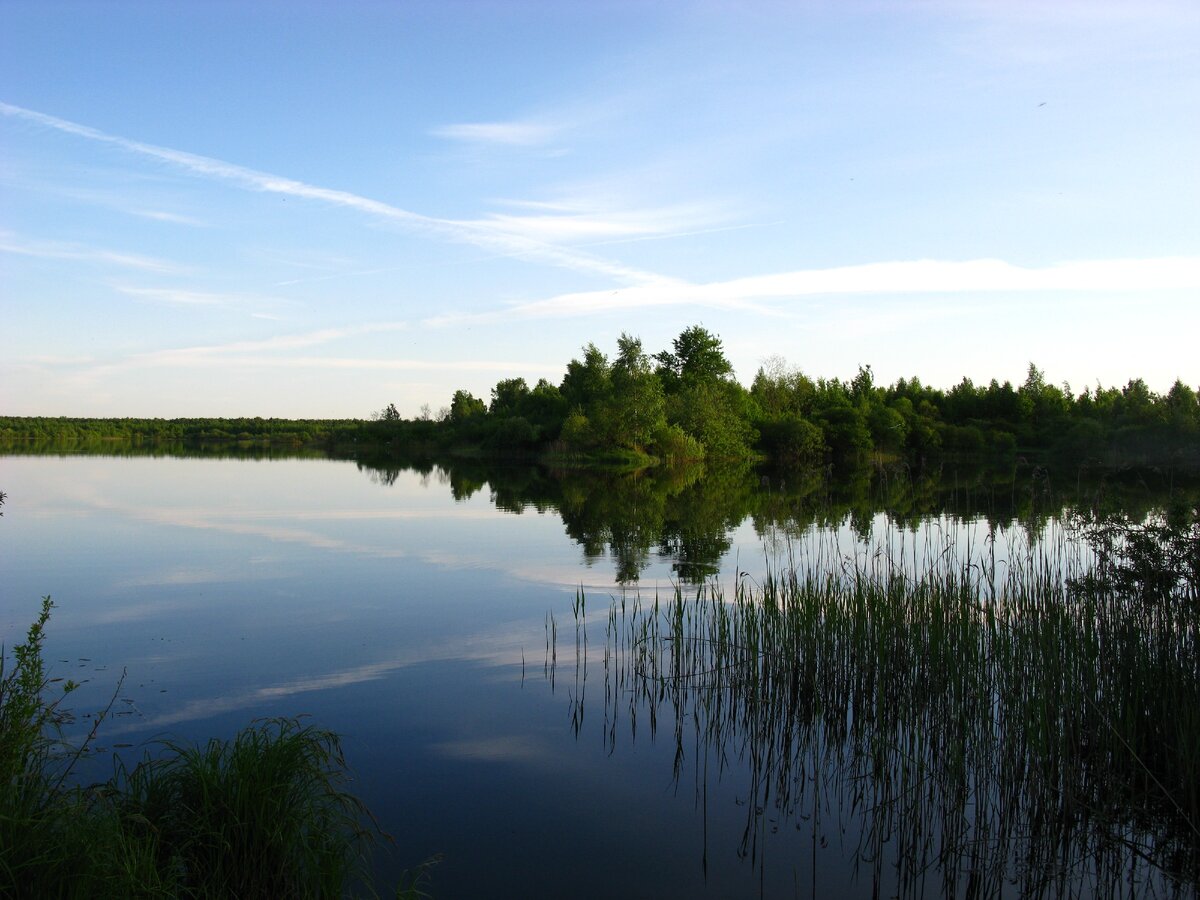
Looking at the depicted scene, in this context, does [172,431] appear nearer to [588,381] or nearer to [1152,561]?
[588,381]

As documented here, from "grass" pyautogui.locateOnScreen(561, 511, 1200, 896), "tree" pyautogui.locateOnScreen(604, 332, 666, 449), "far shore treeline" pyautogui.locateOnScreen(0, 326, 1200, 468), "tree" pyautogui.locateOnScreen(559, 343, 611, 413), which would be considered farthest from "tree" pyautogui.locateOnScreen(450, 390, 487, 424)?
"grass" pyautogui.locateOnScreen(561, 511, 1200, 896)

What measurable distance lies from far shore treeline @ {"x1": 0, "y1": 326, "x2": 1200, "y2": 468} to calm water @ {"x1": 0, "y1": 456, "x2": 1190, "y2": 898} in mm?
31487

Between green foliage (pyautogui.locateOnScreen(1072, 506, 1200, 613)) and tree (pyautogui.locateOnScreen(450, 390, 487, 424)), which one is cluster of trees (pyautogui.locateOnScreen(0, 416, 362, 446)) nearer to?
tree (pyautogui.locateOnScreen(450, 390, 487, 424))

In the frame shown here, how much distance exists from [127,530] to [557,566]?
11.4 metres

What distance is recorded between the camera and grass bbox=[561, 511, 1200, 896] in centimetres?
524

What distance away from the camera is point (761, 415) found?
2815 inches

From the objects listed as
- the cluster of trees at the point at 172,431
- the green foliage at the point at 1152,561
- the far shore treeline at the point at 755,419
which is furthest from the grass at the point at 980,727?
the cluster of trees at the point at 172,431

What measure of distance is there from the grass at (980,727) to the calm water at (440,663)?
1.17 ft

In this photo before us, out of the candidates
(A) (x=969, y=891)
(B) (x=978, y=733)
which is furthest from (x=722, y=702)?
(A) (x=969, y=891)

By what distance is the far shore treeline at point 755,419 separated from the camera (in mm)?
53531

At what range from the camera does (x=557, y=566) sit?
16594 millimetres

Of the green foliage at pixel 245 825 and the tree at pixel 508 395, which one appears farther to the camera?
the tree at pixel 508 395

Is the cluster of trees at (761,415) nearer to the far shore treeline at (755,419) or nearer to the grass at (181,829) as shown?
the far shore treeline at (755,419)

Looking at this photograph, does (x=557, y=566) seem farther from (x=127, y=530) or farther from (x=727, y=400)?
(x=727, y=400)
